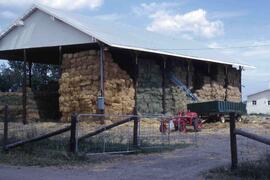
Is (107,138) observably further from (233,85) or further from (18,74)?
(18,74)

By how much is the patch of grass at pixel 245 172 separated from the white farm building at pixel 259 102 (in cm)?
7016

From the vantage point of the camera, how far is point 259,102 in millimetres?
80875

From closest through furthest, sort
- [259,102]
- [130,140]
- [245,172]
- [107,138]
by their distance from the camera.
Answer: [245,172]
[107,138]
[130,140]
[259,102]

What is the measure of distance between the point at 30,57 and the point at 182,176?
24.4 meters

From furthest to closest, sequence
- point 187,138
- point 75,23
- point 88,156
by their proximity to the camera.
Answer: point 75,23, point 187,138, point 88,156

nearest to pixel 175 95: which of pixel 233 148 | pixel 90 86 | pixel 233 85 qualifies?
pixel 90 86

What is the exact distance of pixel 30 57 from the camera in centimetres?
3372

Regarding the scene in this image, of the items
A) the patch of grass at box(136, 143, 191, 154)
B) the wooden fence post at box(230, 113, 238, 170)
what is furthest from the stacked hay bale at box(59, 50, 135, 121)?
the wooden fence post at box(230, 113, 238, 170)

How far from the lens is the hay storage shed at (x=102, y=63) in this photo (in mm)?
26609

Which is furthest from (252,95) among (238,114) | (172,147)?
(172,147)

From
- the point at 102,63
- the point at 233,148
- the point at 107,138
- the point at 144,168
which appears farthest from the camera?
the point at 102,63

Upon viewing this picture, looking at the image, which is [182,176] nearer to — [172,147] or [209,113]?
[172,147]

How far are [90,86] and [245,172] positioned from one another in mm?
16946

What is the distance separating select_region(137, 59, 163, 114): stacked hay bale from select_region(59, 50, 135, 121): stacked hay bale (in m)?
0.79
